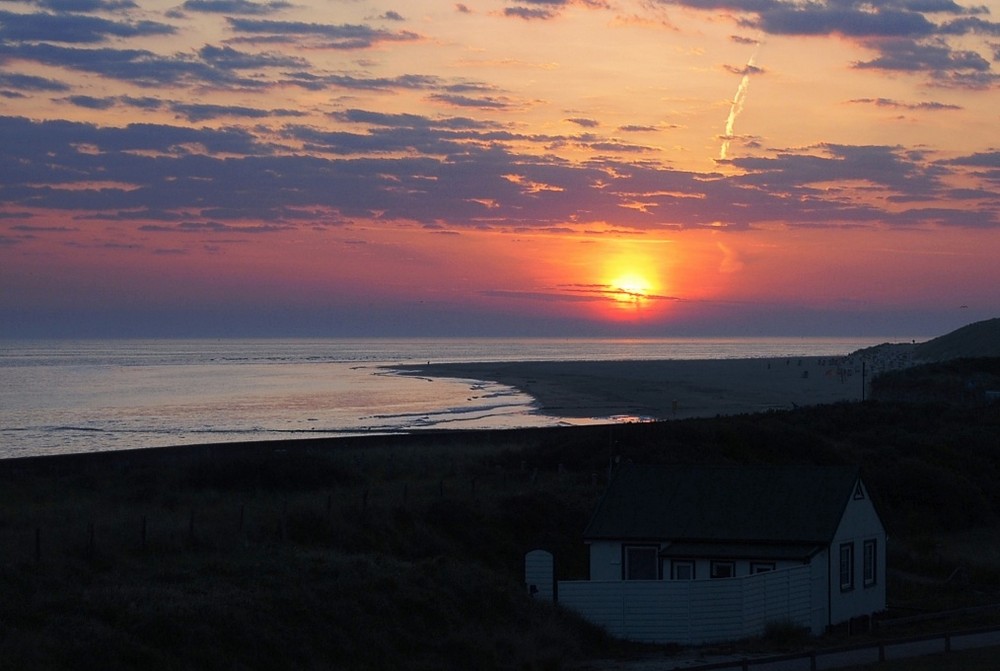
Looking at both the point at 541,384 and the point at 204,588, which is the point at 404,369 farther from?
the point at 204,588

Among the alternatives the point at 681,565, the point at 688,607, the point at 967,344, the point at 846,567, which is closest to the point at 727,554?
the point at 681,565

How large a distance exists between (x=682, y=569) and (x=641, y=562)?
1034 mm

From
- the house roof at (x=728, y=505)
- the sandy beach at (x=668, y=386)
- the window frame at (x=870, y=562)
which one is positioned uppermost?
the house roof at (x=728, y=505)

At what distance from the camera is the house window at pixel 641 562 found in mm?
27578

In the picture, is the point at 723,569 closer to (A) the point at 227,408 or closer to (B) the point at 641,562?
(B) the point at 641,562

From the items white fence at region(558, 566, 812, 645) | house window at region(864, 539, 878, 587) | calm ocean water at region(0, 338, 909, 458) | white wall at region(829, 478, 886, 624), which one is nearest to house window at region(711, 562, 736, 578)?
white fence at region(558, 566, 812, 645)

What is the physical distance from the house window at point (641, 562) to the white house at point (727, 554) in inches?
0.9

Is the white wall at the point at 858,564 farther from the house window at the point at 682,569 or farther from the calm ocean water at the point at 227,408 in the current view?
the calm ocean water at the point at 227,408

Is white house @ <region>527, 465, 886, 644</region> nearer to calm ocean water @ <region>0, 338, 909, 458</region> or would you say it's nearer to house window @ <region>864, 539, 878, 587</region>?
house window @ <region>864, 539, 878, 587</region>

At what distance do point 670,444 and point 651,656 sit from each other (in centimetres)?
2677

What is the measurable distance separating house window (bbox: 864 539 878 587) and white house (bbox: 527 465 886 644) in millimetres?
27

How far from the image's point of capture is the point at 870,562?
1137 inches

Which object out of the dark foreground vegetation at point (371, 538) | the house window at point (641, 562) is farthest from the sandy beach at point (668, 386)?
the house window at point (641, 562)

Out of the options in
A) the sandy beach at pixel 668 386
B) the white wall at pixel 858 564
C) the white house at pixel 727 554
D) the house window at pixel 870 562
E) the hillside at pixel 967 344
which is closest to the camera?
the white house at pixel 727 554
